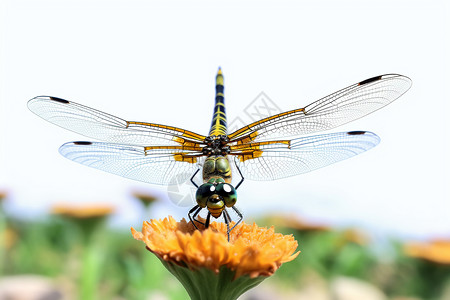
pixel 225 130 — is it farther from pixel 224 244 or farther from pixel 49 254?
pixel 49 254

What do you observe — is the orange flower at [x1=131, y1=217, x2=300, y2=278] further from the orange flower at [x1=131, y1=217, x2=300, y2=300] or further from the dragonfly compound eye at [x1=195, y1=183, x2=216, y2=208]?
the dragonfly compound eye at [x1=195, y1=183, x2=216, y2=208]

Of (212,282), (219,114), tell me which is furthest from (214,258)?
(219,114)

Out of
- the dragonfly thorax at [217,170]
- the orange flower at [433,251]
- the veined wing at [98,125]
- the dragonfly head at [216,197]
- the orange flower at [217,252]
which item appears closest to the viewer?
the orange flower at [217,252]

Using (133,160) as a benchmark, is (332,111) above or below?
above

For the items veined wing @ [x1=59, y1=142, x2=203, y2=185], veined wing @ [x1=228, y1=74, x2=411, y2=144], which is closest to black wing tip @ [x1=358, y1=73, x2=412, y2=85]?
A: veined wing @ [x1=228, y1=74, x2=411, y2=144]

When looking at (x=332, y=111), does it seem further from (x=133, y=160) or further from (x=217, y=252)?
(x=217, y=252)

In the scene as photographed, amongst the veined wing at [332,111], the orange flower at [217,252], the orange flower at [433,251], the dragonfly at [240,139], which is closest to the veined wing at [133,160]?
the dragonfly at [240,139]

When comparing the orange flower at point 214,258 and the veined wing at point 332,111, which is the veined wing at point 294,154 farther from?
the orange flower at point 214,258
